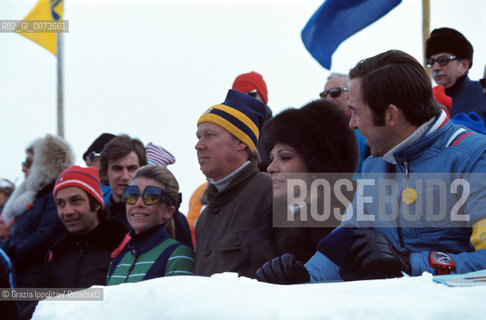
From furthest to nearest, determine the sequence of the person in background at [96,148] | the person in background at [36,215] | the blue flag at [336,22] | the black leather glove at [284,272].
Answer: the person in background at [96,148] < the blue flag at [336,22] < the person in background at [36,215] < the black leather glove at [284,272]

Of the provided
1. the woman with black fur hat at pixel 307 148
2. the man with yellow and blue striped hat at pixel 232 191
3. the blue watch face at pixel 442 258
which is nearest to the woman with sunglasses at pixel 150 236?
the man with yellow and blue striped hat at pixel 232 191

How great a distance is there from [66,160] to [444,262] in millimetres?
4112

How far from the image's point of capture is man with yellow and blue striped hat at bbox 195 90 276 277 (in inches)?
113

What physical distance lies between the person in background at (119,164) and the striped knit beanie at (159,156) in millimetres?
501

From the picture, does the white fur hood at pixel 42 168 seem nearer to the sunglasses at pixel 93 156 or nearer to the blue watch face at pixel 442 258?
the sunglasses at pixel 93 156

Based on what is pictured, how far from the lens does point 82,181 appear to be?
14.2 feet

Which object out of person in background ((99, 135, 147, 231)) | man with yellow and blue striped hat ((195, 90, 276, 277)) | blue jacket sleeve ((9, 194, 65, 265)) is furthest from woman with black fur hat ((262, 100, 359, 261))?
blue jacket sleeve ((9, 194, 65, 265))

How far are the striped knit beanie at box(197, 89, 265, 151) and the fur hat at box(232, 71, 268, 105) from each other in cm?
113

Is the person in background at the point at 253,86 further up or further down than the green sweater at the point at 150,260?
further up

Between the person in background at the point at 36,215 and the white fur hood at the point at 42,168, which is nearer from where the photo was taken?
the person in background at the point at 36,215

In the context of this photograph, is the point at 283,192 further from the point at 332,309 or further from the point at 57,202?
the point at 57,202

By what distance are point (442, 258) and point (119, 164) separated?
3.24 metres

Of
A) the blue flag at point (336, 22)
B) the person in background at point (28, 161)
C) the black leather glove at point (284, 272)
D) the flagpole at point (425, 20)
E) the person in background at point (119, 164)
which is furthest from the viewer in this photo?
the person in background at point (28, 161)
